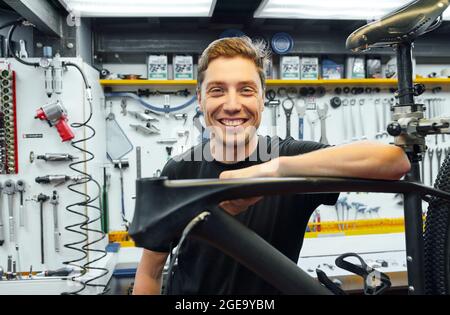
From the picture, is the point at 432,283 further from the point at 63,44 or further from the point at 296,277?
the point at 63,44

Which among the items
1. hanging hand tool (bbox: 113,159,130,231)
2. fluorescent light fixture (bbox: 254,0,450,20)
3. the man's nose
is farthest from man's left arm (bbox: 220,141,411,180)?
hanging hand tool (bbox: 113,159,130,231)

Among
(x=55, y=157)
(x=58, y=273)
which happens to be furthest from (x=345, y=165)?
(x=58, y=273)

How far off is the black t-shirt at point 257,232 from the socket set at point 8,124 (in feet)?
5.01

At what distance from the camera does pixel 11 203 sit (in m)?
2.09

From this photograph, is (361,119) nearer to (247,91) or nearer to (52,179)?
(247,91)

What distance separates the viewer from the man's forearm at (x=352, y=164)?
1.98 ft

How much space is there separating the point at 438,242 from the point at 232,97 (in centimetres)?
69

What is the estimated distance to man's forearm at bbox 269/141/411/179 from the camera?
0.60 m

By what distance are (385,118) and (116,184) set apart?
246 centimetres

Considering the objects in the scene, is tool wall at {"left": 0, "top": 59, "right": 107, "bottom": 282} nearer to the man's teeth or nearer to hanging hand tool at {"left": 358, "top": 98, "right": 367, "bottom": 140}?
the man's teeth

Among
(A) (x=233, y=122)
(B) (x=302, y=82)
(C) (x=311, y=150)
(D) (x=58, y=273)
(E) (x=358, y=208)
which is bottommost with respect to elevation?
(D) (x=58, y=273)
